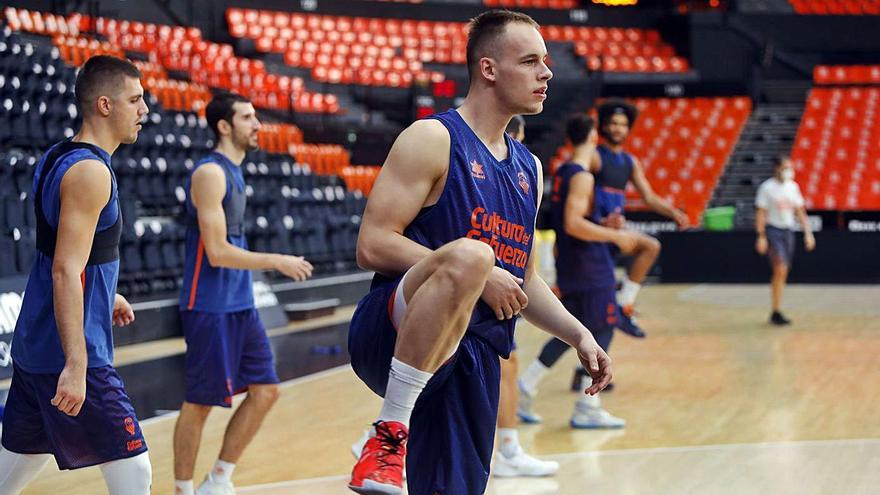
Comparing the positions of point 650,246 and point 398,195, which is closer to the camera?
point 398,195

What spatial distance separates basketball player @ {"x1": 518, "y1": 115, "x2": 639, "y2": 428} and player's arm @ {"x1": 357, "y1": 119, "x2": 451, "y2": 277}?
3440 mm

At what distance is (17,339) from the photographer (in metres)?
3.15

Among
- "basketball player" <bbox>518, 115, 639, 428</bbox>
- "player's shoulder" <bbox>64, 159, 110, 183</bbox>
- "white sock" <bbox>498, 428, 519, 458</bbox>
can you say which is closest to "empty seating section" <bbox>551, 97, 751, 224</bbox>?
"basketball player" <bbox>518, 115, 639, 428</bbox>

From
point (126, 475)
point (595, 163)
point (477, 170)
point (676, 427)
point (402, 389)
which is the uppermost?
point (477, 170)

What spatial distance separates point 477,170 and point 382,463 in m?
0.74

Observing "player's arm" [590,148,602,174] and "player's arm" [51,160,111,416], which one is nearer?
"player's arm" [51,160,111,416]

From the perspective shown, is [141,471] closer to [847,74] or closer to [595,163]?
[595,163]

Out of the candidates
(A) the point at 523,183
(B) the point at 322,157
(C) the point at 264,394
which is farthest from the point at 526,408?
(B) the point at 322,157

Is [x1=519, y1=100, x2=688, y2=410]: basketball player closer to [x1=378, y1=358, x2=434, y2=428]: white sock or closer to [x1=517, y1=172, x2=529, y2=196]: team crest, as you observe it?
[x1=517, y1=172, x2=529, y2=196]: team crest

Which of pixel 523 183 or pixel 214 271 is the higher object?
pixel 523 183

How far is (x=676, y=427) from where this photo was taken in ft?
19.8

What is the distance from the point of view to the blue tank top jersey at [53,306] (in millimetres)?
3033

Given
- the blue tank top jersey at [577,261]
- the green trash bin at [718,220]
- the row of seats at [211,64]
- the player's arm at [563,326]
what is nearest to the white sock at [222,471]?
the player's arm at [563,326]

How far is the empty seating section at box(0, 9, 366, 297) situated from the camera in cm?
945
